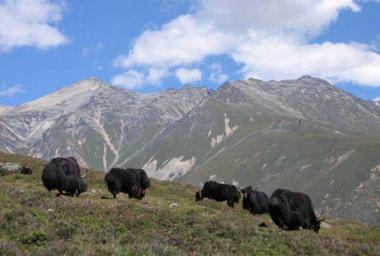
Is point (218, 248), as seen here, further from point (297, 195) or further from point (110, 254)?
point (297, 195)

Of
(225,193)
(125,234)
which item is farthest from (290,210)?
(225,193)

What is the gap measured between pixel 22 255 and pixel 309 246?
316 inches

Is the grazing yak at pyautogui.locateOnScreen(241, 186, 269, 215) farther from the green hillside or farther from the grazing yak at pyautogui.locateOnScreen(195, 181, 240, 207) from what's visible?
the green hillside

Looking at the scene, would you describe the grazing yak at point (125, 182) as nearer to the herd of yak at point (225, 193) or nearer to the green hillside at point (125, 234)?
the herd of yak at point (225, 193)

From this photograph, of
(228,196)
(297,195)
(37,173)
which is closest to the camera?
(297,195)

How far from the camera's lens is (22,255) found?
1025 cm

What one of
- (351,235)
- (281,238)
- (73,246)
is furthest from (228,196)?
(73,246)

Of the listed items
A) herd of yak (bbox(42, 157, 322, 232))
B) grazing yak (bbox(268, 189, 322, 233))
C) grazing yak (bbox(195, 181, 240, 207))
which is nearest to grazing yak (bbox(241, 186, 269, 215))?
herd of yak (bbox(42, 157, 322, 232))

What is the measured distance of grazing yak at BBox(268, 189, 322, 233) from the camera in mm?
20406

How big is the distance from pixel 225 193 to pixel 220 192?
0.57m

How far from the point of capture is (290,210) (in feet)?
67.3

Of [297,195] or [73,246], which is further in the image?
[297,195]

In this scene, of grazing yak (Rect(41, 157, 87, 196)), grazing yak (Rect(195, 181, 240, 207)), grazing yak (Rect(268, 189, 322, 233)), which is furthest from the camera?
grazing yak (Rect(195, 181, 240, 207))

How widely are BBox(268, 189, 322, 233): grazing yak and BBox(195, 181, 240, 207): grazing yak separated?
1099 cm
